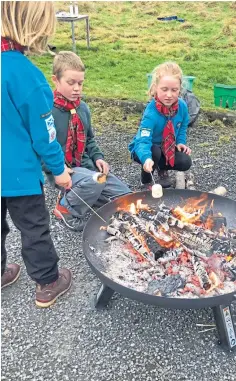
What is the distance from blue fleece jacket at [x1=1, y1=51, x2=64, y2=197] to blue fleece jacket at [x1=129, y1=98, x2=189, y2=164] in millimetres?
1317

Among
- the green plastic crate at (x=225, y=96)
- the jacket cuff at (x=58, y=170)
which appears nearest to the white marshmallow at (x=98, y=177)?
the jacket cuff at (x=58, y=170)

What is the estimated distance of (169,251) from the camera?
8.69 ft

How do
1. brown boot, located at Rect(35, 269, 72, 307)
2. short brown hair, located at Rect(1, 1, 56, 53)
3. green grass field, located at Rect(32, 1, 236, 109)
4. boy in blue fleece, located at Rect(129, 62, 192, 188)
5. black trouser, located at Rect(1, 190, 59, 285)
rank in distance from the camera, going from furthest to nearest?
green grass field, located at Rect(32, 1, 236, 109)
boy in blue fleece, located at Rect(129, 62, 192, 188)
brown boot, located at Rect(35, 269, 72, 307)
black trouser, located at Rect(1, 190, 59, 285)
short brown hair, located at Rect(1, 1, 56, 53)

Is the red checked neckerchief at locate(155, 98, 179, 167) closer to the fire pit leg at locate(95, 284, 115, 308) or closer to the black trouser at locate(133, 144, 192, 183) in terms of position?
the black trouser at locate(133, 144, 192, 183)

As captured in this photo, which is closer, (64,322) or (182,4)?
(64,322)

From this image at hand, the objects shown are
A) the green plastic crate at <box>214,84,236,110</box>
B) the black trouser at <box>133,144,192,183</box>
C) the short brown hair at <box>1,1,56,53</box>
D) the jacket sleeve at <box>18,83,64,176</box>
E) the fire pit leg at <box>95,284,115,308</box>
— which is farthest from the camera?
the green plastic crate at <box>214,84,236,110</box>

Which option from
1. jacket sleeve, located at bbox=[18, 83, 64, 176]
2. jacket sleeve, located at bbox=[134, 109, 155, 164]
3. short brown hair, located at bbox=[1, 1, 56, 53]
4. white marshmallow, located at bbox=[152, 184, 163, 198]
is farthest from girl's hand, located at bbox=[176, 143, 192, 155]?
short brown hair, located at bbox=[1, 1, 56, 53]

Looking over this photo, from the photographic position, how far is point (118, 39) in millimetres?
10516

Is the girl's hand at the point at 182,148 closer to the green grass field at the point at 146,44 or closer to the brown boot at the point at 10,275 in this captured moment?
the brown boot at the point at 10,275

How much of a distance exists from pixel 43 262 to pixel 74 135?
1.23 meters

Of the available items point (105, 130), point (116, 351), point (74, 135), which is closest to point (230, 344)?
point (116, 351)

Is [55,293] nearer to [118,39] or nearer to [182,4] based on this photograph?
[118,39]

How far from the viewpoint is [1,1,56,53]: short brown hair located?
2012 mm

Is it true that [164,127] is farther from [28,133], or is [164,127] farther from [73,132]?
[28,133]
